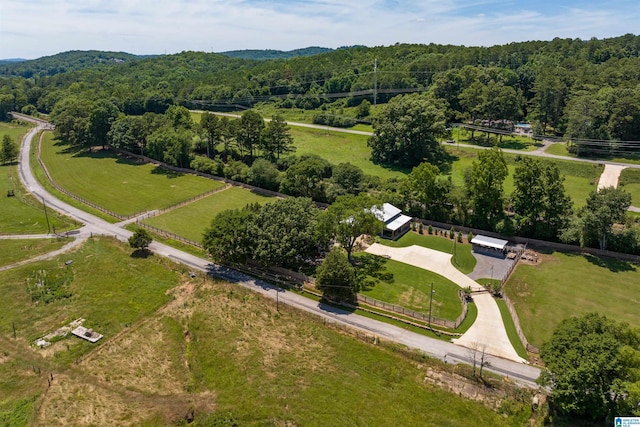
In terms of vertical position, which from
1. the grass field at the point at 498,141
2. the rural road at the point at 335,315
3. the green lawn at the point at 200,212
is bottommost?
the rural road at the point at 335,315

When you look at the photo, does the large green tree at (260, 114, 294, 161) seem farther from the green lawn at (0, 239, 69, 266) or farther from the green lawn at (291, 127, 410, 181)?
the green lawn at (0, 239, 69, 266)

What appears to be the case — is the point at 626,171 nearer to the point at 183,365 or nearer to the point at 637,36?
the point at 183,365

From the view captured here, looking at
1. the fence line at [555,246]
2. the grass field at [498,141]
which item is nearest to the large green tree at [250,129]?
the fence line at [555,246]

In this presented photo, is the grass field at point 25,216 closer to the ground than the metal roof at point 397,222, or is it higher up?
closer to the ground

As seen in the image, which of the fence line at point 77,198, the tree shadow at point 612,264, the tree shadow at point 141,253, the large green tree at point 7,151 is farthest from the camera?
the large green tree at point 7,151

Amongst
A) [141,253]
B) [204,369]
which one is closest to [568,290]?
[204,369]

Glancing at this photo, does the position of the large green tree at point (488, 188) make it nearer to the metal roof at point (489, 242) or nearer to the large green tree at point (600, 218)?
the metal roof at point (489, 242)
